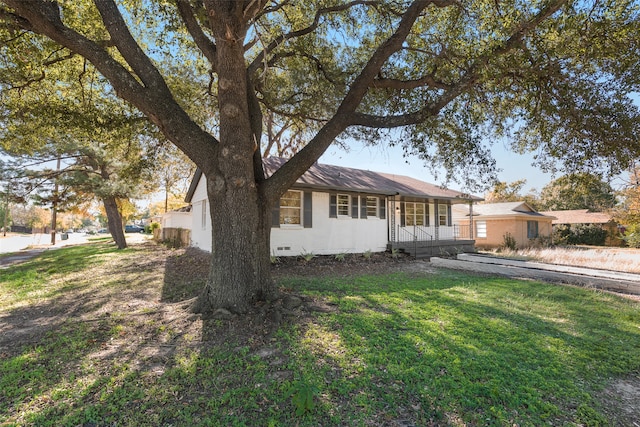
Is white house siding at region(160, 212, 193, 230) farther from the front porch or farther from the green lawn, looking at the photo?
the green lawn

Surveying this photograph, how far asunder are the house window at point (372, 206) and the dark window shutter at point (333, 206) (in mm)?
1752

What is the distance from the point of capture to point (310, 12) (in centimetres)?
805

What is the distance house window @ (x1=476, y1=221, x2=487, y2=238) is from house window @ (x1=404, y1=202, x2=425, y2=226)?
10.7 m

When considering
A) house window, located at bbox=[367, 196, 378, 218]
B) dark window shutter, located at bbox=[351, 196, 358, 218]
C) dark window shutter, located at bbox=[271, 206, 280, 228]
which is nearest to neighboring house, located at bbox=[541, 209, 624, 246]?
house window, located at bbox=[367, 196, 378, 218]

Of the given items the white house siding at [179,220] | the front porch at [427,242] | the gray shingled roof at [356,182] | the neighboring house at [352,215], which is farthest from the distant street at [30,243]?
the front porch at [427,242]

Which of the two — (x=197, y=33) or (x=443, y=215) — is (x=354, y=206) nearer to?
(x=443, y=215)

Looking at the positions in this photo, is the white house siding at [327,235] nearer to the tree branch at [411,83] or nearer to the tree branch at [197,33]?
the tree branch at [411,83]

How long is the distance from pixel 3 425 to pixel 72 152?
1772cm

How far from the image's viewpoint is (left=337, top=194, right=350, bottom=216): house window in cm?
1301

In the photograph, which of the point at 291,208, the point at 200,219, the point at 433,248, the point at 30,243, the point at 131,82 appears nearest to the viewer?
the point at 131,82

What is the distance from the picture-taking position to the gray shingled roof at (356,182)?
12.1m

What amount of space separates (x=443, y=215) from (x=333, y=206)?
728cm

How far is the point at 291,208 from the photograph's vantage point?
39.2 ft

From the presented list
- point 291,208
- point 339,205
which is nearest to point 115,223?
point 291,208
